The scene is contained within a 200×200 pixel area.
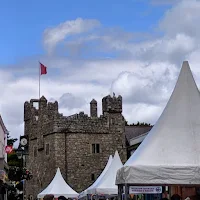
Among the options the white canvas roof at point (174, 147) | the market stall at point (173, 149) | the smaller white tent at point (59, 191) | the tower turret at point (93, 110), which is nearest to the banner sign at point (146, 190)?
the market stall at point (173, 149)

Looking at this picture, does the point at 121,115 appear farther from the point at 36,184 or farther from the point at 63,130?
the point at 36,184

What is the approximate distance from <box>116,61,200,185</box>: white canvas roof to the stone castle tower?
33.8 metres

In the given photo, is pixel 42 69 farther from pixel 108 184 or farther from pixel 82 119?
pixel 108 184

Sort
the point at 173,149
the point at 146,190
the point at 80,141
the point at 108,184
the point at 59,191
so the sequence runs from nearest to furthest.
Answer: the point at 146,190
the point at 173,149
the point at 108,184
the point at 59,191
the point at 80,141

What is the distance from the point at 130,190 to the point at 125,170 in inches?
18.8

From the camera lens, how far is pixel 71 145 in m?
47.0

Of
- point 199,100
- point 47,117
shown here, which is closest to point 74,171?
point 47,117

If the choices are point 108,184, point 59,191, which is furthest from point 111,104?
point 108,184

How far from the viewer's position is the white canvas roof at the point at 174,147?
37.5 feet

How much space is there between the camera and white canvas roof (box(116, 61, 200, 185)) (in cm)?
1142

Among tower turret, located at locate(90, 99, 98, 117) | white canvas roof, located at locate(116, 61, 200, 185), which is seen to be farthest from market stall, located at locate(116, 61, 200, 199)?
tower turret, located at locate(90, 99, 98, 117)

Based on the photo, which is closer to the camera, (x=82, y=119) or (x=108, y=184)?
(x=108, y=184)

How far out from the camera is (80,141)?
47344 mm

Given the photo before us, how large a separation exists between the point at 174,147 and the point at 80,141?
35566 mm
